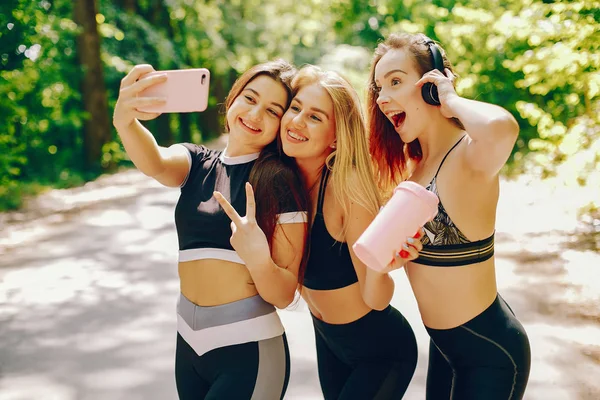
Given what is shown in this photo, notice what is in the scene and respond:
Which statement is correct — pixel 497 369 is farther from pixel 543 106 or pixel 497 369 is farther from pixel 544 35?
pixel 543 106

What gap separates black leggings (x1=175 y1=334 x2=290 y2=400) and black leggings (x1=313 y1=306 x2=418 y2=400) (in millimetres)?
265

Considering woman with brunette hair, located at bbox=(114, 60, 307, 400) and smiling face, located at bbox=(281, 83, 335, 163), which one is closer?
woman with brunette hair, located at bbox=(114, 60, 307, 400)

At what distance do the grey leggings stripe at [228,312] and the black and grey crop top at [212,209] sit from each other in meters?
0.16

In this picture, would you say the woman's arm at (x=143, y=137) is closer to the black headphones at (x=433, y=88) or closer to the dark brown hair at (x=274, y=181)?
the dark brown hair at (x=274, y=181)

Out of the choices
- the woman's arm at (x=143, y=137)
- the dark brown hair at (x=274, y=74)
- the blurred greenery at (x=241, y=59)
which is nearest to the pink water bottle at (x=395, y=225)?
the dark brown hair at (x=274, y=74)

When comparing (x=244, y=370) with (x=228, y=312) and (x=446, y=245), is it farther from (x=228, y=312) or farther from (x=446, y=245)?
(x=446, y=245)

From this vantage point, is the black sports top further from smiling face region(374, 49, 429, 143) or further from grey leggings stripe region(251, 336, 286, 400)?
grey leggings stripe region(251, 336, 286, 400)

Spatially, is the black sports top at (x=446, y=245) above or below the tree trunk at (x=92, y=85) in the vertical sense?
above

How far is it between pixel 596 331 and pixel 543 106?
7784 millimetres

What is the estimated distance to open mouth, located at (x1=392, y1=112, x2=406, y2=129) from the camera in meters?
2.46

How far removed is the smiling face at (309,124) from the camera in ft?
7.68

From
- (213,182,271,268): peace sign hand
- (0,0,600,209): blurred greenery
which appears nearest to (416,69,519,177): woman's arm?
(213,182,271,268): peace sign hand

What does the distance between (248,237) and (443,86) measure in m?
0.93

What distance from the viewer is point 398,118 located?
97.7 inches
